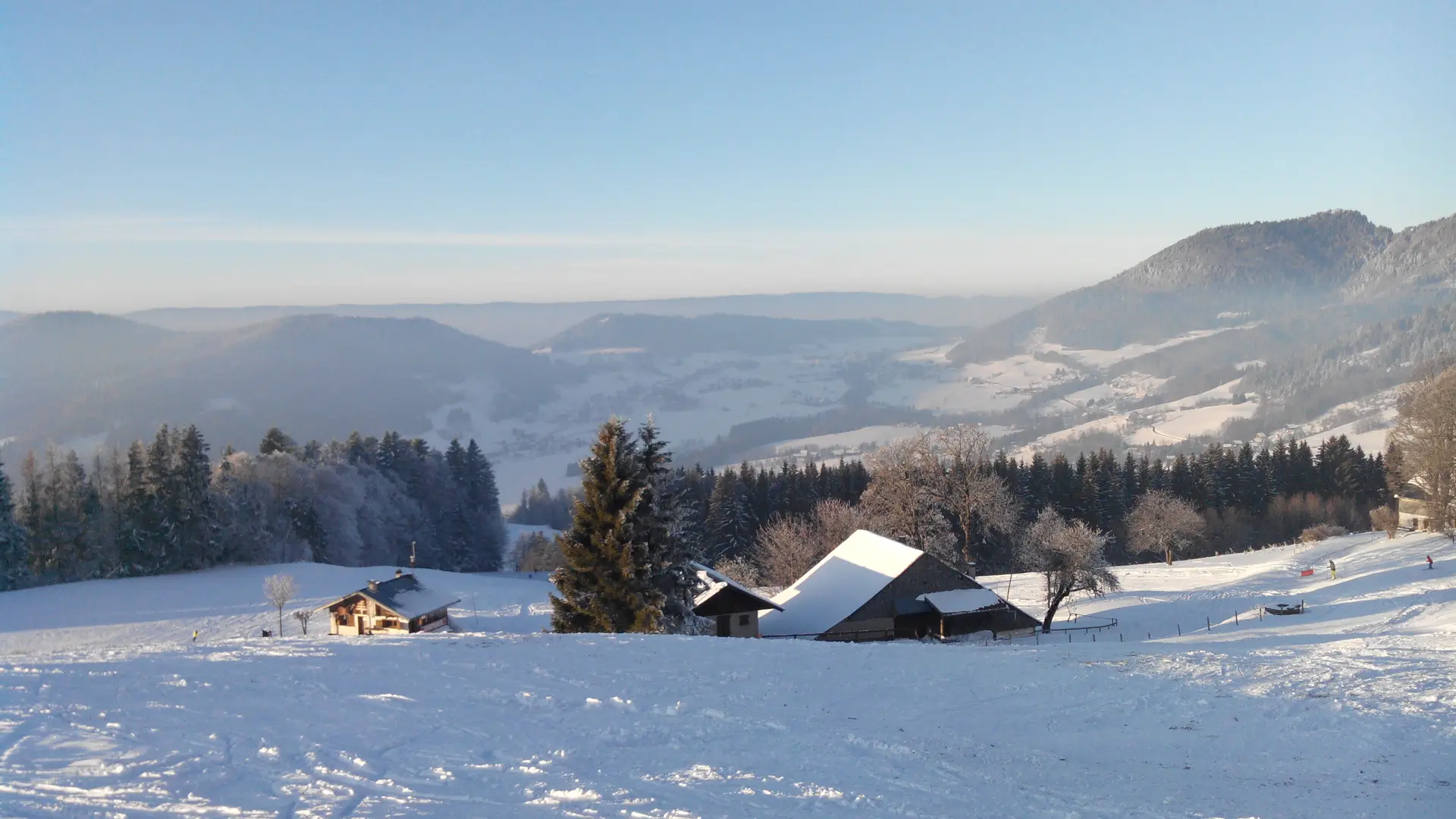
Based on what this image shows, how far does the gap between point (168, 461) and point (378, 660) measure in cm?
4668

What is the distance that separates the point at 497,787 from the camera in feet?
33.3

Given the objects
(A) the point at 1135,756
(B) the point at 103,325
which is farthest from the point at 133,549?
(B) the point at 103,325

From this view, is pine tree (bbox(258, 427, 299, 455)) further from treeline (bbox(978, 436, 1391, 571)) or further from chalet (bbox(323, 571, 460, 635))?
treeline (bbox(978, 436, 1391, 571))

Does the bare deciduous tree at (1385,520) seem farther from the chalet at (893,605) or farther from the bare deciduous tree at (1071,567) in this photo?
the chalet at (893,605)

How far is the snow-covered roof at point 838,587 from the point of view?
108 feet

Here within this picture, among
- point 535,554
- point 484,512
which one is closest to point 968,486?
point 535,554

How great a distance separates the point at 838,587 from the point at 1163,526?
118 ft

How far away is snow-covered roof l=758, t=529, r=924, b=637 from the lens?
108ft

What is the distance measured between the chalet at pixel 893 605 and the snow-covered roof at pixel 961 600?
0.03 metres

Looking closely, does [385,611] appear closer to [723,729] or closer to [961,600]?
[961,600]

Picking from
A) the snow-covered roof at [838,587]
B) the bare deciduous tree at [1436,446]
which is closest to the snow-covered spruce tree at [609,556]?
the snow-covered roof at [838,587]

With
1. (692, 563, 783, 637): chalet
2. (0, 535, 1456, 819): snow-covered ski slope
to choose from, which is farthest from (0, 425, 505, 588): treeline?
(0, 535, 1456, 819): snow-covered ski slope

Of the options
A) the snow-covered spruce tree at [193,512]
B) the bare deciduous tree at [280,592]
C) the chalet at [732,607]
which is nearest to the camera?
the chalet at [732,607]

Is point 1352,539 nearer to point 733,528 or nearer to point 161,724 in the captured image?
point 733,528
